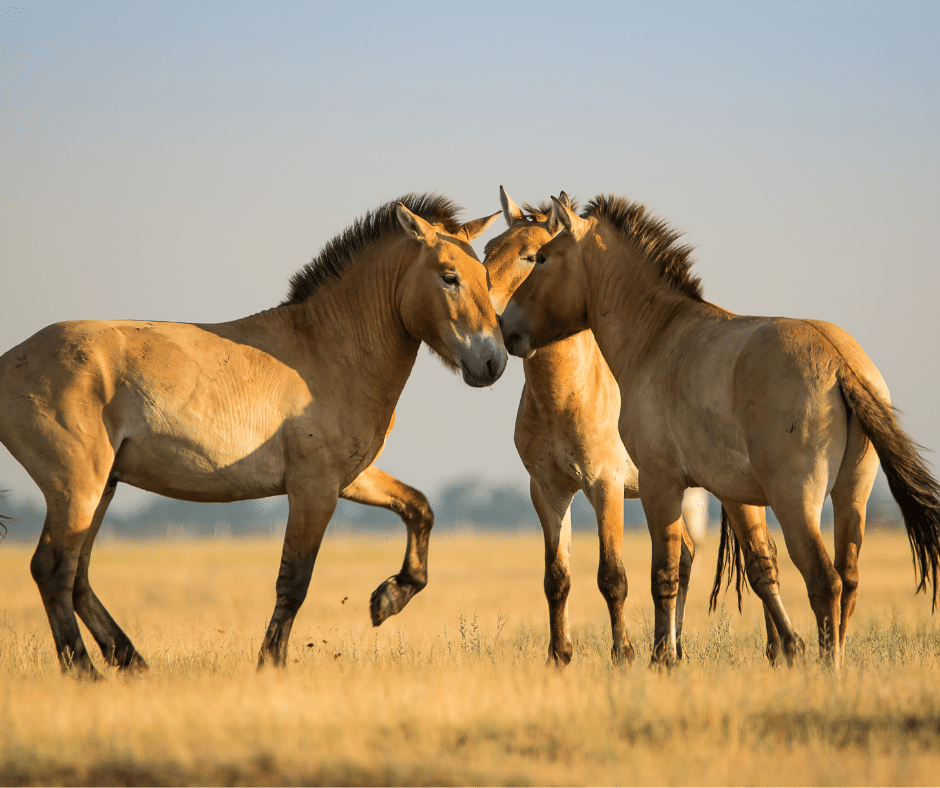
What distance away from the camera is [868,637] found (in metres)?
8.44

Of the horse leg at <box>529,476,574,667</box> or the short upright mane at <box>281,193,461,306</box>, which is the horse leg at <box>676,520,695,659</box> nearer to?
the horse leg at <box>529,476,574,667</box>

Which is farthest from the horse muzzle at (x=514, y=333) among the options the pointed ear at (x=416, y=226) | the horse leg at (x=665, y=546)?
the horse leg at (x=665, y=546)

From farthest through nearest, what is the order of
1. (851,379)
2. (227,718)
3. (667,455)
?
(667,455) < (851,379) < (227,718)

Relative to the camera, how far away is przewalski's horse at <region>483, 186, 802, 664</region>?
782 cm

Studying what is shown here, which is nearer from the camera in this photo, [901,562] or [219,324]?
[219,324]

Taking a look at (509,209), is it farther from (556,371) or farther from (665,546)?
(665,546)

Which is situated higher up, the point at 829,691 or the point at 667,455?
the point at 667,455

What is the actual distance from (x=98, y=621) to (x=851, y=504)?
499cm

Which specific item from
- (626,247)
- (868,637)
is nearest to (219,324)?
(626,247)

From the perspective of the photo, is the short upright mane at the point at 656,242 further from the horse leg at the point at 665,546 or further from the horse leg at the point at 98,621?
the horse leg at the point at 98,621

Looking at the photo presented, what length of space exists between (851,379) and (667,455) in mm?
1374

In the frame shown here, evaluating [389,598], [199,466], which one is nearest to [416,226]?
[199,466]

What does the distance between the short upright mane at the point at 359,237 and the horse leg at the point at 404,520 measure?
59.2 inches

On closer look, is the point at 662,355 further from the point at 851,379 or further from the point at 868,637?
the point at 868,637
